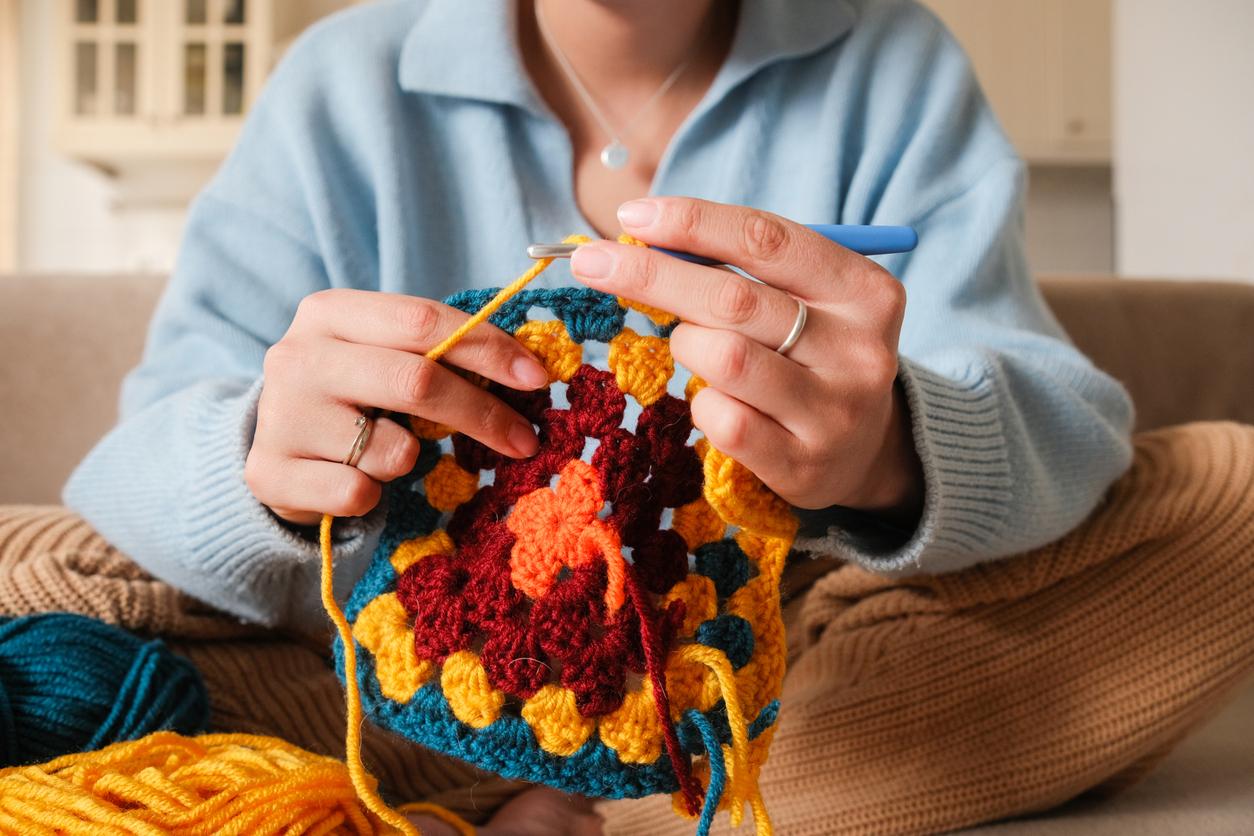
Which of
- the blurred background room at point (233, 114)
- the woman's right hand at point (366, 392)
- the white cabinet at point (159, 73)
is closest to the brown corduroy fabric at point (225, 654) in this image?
the woman's right hand at point (366, 392)

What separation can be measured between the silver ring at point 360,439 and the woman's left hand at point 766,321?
0.51 feet

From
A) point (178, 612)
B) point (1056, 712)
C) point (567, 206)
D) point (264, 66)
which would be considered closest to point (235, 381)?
point (178, 612)

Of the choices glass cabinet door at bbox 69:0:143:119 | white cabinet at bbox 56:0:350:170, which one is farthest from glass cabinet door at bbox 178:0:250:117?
glass cabinet door at bbox 69:0:143:119

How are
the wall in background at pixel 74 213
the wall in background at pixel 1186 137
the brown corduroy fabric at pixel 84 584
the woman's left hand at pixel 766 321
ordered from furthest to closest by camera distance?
the wall in background at pixel 74 213, the wall in background at pixel 1186 137, the brown corduroy fabric at pixel 84 584, the woman's left hand at pixel 766 321

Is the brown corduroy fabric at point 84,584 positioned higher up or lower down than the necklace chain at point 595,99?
lower down

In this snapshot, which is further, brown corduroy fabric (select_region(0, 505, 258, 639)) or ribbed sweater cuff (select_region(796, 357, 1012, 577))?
brown corduroy fabric (select_region(0, 505, 258, 639))

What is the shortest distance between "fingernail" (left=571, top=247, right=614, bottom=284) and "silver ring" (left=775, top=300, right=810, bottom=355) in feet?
0.31

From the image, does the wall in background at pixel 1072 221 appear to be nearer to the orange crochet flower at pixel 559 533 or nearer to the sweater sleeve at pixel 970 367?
the sweater sleeve at pixel 970 367

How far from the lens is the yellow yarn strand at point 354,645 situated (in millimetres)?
570

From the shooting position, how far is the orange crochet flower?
0.61 meters

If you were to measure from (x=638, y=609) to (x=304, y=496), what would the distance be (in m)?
0.21

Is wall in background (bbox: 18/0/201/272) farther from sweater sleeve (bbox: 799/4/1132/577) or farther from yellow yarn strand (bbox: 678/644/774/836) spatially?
yellow yarn strand (bbox: 678/644/774/836)

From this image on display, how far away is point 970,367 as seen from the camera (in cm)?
73

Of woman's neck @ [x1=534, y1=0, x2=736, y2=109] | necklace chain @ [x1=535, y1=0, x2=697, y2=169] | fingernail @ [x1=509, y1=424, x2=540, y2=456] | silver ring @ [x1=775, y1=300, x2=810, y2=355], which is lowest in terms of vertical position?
fingernail @ [x1=509, y1=424, x2=540, y2=456]
